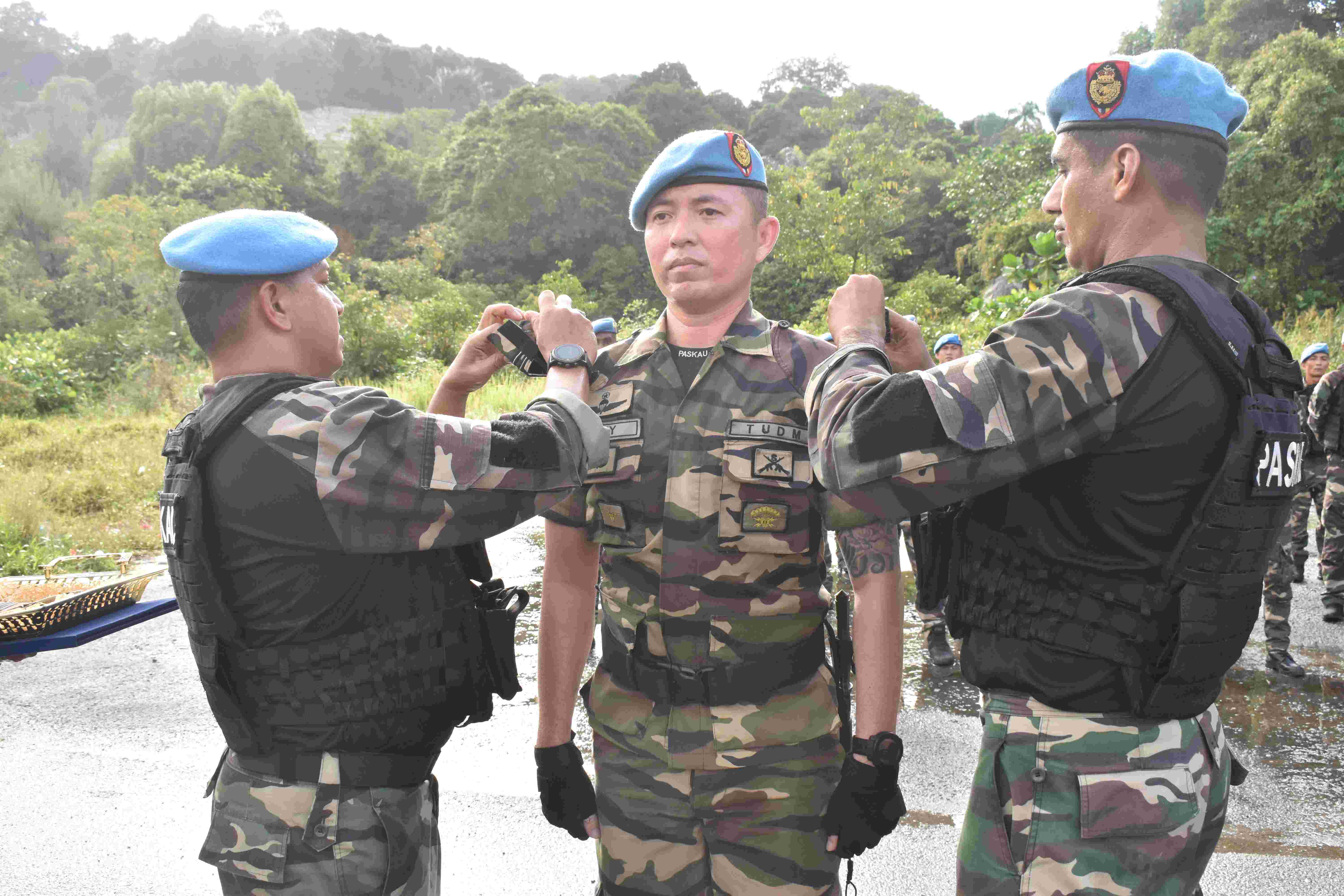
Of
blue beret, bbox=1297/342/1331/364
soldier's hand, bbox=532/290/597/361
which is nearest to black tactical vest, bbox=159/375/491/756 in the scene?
soldier's hand, bbox=532/290/597/361

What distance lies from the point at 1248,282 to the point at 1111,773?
20.3m

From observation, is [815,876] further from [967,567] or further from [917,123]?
[917,123]

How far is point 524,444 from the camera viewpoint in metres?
1.77

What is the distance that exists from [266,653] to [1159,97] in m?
2.08

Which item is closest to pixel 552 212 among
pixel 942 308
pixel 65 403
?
pixel 942 308

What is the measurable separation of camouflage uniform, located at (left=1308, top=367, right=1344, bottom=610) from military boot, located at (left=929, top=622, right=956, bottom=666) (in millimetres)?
3465

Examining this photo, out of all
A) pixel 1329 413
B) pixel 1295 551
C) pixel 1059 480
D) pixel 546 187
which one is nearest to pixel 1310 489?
pixel 1295 551

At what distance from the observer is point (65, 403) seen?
64.7 ft

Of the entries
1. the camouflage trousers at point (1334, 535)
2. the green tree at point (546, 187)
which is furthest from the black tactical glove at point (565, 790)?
the green tree at point (546, 187)

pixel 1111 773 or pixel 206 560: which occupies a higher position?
pixel 206 560

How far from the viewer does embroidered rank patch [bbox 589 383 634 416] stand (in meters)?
2.23

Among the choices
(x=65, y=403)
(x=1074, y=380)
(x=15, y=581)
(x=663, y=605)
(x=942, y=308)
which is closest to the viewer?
(x=1074, y=380)

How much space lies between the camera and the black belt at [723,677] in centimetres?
201

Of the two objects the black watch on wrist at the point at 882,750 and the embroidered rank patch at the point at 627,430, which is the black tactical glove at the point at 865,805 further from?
the embroidered rank patch at the point at 627,430
